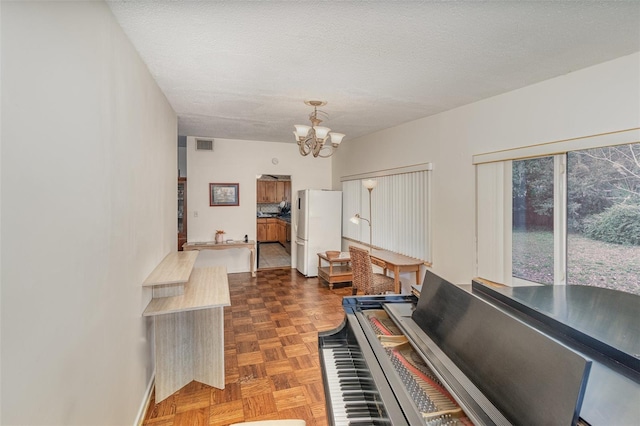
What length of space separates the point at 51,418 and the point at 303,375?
179 cm

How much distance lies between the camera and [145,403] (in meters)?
2.07

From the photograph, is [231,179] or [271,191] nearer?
[231,179]

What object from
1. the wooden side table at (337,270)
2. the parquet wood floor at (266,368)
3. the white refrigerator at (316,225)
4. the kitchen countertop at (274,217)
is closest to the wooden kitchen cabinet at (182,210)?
the parquet wood floor at (266,368)

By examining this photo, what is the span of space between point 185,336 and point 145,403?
0.47m

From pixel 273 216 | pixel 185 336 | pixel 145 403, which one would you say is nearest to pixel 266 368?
pixel 185 336

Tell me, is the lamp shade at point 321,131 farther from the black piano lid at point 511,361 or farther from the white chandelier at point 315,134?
the black piano lid at point 511,361

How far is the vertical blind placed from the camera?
3830 mm

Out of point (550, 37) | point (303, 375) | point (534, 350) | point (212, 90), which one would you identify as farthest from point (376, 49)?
point (303, 375)

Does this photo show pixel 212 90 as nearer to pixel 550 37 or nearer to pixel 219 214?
pixel 550 37

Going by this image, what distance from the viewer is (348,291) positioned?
4664 mm

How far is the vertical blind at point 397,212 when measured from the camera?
12.6 feet

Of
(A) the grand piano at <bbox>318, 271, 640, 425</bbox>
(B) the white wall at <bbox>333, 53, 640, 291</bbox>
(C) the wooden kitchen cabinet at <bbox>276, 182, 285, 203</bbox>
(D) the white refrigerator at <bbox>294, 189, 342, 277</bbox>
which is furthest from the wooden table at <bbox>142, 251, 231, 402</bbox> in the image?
(C) the wooden kitchen cabinet at <bbox>276, 182, 285, 203</bbox>

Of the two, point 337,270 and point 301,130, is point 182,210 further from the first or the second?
point 301,130

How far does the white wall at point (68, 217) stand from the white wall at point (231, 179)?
363 centimetres
